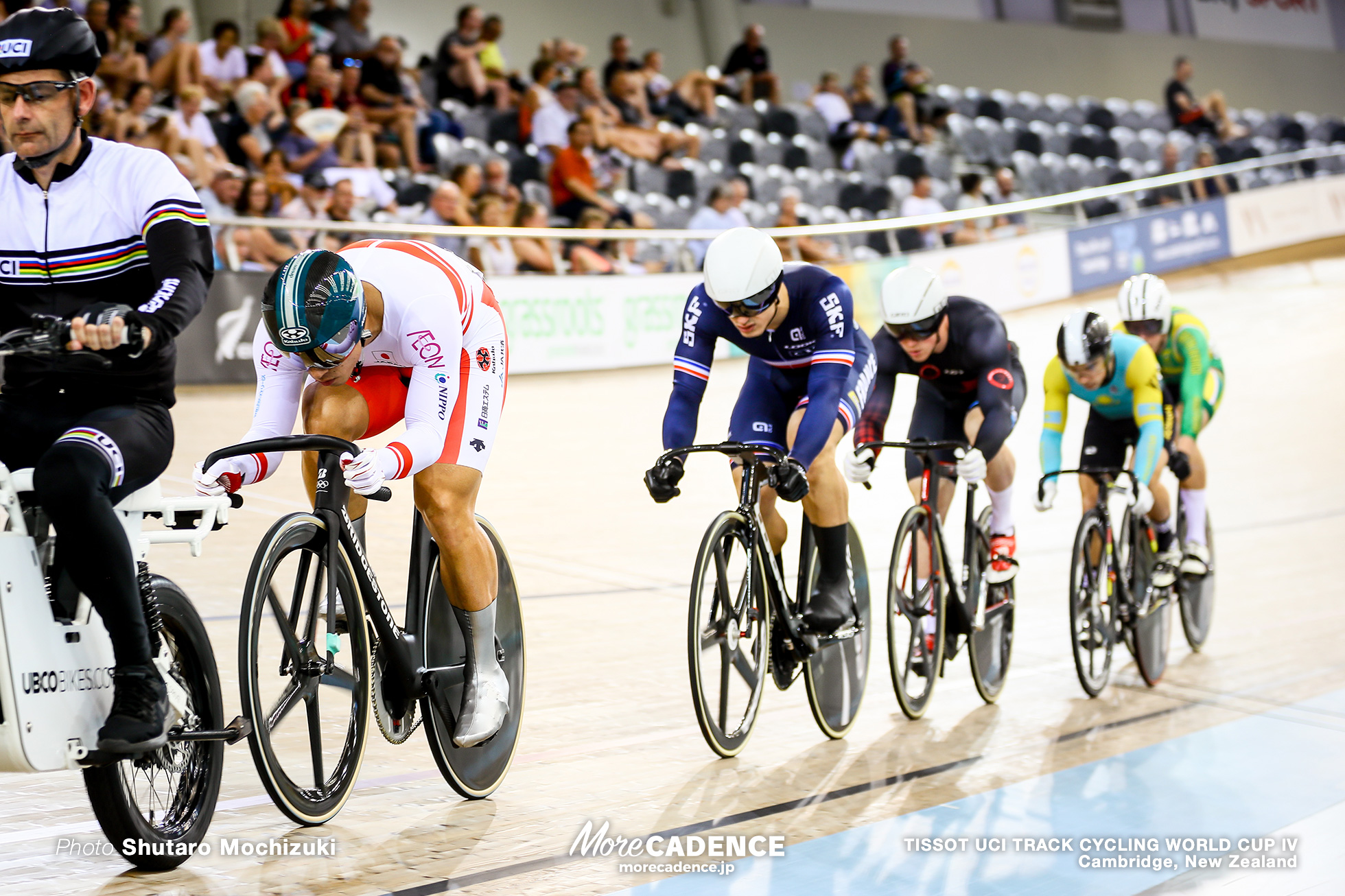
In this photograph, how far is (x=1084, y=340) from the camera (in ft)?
16.4

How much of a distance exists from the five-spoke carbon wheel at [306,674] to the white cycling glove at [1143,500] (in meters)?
3.22

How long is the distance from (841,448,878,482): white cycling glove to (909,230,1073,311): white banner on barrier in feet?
25.9

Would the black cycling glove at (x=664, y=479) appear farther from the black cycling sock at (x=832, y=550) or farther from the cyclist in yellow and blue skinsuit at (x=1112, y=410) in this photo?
the cyclist in yellow and blue skinsuit at (x=1112, y=410)

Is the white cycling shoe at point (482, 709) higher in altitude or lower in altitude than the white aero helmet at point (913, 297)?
lower

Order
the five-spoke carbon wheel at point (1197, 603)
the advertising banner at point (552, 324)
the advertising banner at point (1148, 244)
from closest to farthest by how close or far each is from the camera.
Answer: the five-spoke carbon wheel at point (1197, 603) → the advertising banner at point (552, 324) → the advertising banner at point (1148, 244)

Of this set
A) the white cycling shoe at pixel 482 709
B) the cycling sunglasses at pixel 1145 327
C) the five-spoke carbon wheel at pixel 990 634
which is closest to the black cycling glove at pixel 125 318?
the white cycling shoe at pixel 482 709

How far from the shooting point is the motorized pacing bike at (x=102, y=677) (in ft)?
7.59

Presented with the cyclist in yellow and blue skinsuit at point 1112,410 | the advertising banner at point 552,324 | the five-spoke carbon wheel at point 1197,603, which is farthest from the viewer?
the advertising banner at point 552,324

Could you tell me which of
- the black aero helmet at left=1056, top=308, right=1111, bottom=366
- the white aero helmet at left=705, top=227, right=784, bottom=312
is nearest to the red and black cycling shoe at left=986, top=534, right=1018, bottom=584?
the black aero helmet at left=1056, top=308, right=1111, bottom=366

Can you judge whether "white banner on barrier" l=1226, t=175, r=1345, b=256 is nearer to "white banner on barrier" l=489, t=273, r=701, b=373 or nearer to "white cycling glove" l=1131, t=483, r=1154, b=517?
"white banner on barrier" l=489, t=273, r=701, b=373

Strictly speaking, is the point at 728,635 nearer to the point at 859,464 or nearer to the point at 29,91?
the point at 859,464

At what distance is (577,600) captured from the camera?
5.37 metres

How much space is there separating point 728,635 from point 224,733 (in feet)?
5.03

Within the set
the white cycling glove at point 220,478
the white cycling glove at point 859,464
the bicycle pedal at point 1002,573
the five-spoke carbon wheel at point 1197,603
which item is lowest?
the five-spoke carbon wheel at point 1197,603
